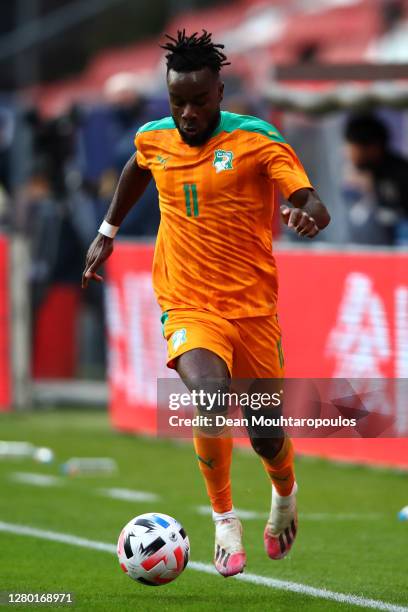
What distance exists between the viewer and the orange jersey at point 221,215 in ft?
22.1

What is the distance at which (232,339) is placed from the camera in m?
6.81

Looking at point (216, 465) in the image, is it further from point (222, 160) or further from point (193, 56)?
point (193, 56)

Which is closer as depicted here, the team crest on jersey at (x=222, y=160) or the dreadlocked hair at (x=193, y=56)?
the dreadlocked hair at (x=193, y=56)

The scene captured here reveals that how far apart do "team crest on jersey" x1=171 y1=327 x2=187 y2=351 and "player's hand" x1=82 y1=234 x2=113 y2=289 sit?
591 mm

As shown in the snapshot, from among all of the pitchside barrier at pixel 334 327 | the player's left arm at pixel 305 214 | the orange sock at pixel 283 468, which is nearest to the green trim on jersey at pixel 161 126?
the player's left arm at pixel 305 214

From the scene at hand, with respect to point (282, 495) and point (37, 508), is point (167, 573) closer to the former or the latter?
point (282, 495)

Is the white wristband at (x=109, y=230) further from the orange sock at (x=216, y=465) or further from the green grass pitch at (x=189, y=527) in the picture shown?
the green grass pitch at (x=189, y=527)

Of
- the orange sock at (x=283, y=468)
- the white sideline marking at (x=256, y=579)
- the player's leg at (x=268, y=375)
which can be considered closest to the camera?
the white sideline marking at (x=256, y=579)

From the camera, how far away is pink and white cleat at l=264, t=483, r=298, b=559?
719cm

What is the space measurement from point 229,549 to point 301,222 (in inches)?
60.7

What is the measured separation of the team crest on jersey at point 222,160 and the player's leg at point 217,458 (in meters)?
0.82

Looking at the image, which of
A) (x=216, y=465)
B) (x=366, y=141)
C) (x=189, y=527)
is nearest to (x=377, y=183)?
(x=366, y=141)

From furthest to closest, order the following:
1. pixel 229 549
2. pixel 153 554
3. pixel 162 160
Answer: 1. pixel 162 160
2. pixel 229 549
3. pixel 153 554

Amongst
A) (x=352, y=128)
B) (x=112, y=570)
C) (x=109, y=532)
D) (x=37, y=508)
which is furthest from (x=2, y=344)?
(x=112, y=570)
